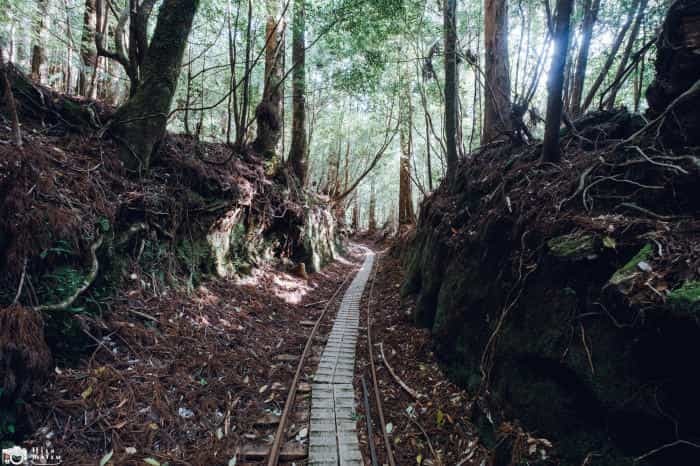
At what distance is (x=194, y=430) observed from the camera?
392cm

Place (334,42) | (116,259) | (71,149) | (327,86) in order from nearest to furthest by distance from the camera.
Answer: (116,259) < (71,149) < (334,42) < (327,86)

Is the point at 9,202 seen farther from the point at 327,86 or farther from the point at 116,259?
the point at 327,86

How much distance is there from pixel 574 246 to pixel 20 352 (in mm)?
5374

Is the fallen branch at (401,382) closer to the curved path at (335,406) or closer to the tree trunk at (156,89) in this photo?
the curved path at (335,406)

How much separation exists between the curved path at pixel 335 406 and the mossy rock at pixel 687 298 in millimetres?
3311

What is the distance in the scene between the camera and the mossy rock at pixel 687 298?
217 cm

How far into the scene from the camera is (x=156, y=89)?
626 cm

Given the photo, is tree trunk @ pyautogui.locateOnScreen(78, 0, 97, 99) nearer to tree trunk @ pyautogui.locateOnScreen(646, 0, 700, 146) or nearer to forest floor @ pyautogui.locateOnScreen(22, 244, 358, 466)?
forest floor @ pyautogui.locateOnScreen(22, 244, 358, 466)

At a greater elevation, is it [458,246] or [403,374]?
[458,246]

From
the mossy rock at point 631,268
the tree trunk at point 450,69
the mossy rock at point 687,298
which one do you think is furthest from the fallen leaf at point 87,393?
the tree trunk at point 450,69

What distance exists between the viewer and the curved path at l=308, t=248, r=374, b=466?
151 inches

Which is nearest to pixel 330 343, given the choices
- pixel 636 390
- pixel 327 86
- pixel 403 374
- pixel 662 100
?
pixel 403 374

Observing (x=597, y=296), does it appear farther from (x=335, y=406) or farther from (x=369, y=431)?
(x=335, y=406)

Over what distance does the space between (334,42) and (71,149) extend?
7.93 m
